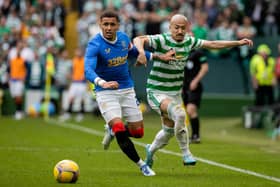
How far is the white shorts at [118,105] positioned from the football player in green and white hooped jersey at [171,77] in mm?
401

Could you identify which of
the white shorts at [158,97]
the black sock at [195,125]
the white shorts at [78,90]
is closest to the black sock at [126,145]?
the white shorts at [158,97]

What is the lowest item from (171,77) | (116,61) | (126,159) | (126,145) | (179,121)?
(126,159)

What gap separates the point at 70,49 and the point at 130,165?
764 inches

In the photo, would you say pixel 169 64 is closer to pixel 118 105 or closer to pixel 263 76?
pixel 118 105

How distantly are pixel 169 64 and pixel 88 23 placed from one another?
1709 cm

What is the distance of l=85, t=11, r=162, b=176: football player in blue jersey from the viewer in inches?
482

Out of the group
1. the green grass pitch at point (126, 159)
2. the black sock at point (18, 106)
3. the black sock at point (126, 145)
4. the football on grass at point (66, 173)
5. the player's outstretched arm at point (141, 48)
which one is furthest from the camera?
the black sock at point (18, 106)

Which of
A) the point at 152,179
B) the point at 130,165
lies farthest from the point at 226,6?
the point at 152,179

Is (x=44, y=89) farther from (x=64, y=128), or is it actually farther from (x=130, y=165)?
(x=130, y=165)

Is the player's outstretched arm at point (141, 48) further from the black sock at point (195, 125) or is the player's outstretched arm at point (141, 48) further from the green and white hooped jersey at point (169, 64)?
the black sock at point (195, 125)

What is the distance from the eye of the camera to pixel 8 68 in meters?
30.2

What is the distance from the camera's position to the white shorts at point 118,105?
12578 millimetres

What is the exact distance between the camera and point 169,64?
524 inches

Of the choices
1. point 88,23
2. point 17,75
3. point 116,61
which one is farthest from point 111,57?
point 88,23
